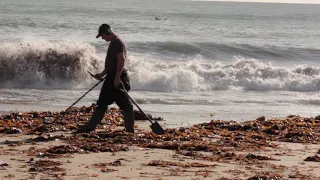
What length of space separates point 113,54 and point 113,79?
14.1 inches

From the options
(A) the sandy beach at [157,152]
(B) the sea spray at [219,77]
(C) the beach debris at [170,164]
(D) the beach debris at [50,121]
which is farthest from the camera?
(B) the sea spray at [219,77]

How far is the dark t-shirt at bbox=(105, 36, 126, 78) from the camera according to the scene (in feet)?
31.7

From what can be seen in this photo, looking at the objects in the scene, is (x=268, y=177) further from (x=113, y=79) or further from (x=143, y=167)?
(x=113, y=79)

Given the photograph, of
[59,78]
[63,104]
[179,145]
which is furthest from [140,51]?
[179,145]

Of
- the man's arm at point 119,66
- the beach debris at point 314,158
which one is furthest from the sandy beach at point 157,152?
the man's arm at point 119,66

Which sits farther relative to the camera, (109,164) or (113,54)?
(113,54)

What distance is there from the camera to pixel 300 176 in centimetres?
728

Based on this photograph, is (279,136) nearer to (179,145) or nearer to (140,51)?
(179,145)

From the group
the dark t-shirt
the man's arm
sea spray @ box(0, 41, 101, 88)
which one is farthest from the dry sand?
sea spray @ box(0, 41, 101, 88)

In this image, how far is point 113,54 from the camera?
381 inches

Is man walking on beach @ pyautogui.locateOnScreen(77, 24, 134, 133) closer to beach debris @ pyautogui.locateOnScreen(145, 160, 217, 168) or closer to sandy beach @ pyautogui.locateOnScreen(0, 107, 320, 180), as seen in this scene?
sandy beach @ pyautogui.locateOnScreen(0, 107, 320, 180)

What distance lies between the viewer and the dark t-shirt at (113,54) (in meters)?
9.66

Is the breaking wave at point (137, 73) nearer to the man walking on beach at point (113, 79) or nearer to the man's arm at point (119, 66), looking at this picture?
the man walking on beach at point (113, 79)

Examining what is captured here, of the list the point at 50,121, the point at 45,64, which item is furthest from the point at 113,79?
the point at 45,64
